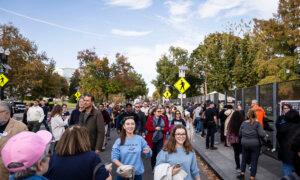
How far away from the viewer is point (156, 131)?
10.6 m

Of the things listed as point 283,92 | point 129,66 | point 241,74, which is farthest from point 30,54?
point 283,92

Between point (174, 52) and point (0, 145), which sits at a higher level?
point (174, 52)

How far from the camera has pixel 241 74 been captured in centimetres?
3862

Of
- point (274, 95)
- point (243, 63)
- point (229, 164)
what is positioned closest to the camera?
point (229, 164)

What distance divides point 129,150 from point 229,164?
7.04 meters

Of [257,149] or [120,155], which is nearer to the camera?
[120,155]

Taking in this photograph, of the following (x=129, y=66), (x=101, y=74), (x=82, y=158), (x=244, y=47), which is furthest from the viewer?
(x=129, y=66)

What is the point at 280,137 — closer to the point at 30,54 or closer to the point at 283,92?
the point at 283,92

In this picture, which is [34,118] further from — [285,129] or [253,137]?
[285,129]

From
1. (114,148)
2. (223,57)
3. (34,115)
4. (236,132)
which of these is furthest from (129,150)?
(223,57)

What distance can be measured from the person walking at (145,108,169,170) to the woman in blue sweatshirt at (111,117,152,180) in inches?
185

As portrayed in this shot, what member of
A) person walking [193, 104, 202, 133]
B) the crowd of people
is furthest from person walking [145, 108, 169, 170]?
person walking [193, 104, 202, 133]

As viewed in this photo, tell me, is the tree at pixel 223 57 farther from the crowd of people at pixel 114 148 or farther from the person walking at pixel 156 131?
the crowd of people at pixel 114 148

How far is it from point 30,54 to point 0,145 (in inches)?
2064
